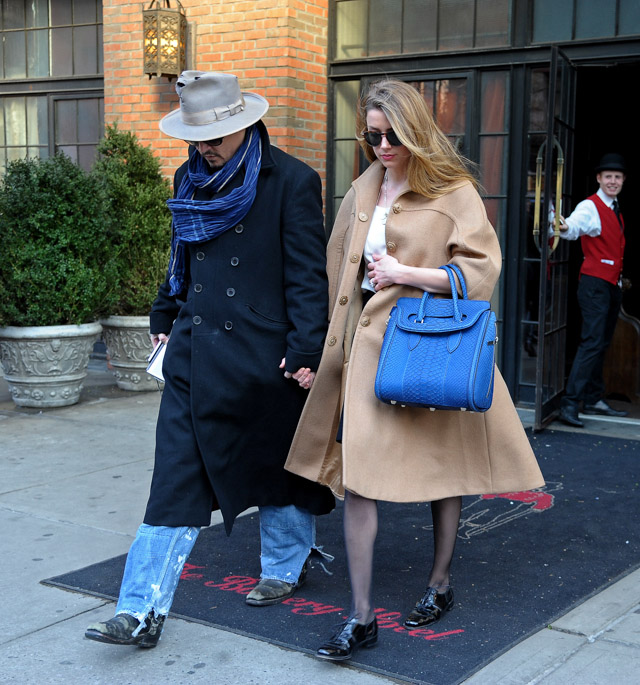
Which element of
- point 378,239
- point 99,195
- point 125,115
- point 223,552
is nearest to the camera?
point 378,239

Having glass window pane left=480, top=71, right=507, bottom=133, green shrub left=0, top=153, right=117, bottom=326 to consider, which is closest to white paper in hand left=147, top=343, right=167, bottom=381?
green shrub left=0, top=153, right=117, bottom=326

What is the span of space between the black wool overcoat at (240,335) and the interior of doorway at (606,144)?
7.10m

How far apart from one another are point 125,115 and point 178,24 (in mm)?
1017

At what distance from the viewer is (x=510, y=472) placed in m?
3.48

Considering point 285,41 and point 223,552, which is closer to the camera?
point 223,552

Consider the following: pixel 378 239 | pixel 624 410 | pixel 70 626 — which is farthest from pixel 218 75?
pixel 624 410

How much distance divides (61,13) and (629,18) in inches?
209

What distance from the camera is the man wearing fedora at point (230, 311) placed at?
3418mm

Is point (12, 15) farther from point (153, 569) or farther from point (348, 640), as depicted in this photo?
point (348, 640)

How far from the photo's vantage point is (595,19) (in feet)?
22.8

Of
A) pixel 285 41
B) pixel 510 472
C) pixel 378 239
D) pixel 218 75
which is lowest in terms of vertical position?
pixel 510 472

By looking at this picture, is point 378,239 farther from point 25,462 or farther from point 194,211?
point 25,462

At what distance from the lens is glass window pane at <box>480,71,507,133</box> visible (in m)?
7.38

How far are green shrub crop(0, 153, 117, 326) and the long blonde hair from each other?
4.27 metres
